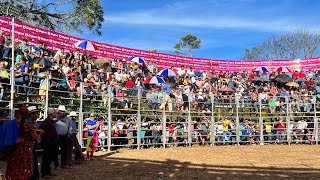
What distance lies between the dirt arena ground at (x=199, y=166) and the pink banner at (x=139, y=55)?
296 inches

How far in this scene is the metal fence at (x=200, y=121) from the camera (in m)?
16.2

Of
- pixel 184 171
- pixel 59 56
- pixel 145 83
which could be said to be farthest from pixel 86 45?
pixel 184 171

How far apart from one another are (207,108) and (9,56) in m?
9.44

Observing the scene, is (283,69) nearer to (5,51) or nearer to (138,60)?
(138,60)

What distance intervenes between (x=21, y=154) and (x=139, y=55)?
1820 cm

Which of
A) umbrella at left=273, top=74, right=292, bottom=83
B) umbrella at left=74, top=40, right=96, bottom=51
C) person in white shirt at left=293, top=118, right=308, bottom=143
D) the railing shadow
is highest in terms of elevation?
umbrella at left=74, top=40, right=96, bottom=51

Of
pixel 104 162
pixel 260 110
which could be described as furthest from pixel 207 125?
pixel 104 162

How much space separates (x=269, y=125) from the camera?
63.7 feet

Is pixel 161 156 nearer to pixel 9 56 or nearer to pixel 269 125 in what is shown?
pixel 9 56

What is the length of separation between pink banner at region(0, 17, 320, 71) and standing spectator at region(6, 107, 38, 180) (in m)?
11.5

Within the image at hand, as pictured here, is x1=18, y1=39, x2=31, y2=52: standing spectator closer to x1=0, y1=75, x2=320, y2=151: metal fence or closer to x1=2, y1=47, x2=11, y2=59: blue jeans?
x1=2, y1=47, x2=11, y2=59: blue jeans

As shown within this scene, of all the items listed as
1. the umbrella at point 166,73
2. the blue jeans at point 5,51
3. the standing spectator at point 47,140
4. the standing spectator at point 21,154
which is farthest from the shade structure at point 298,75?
the standing spectator at point 21,154

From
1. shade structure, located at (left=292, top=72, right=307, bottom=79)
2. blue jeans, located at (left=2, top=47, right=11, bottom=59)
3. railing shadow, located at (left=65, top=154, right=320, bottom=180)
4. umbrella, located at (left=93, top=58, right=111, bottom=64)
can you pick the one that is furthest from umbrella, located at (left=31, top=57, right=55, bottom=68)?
shade structure, located at (left=292, top=72, right=307, bottom=79)

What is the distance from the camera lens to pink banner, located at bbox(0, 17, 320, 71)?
18.0 metres
